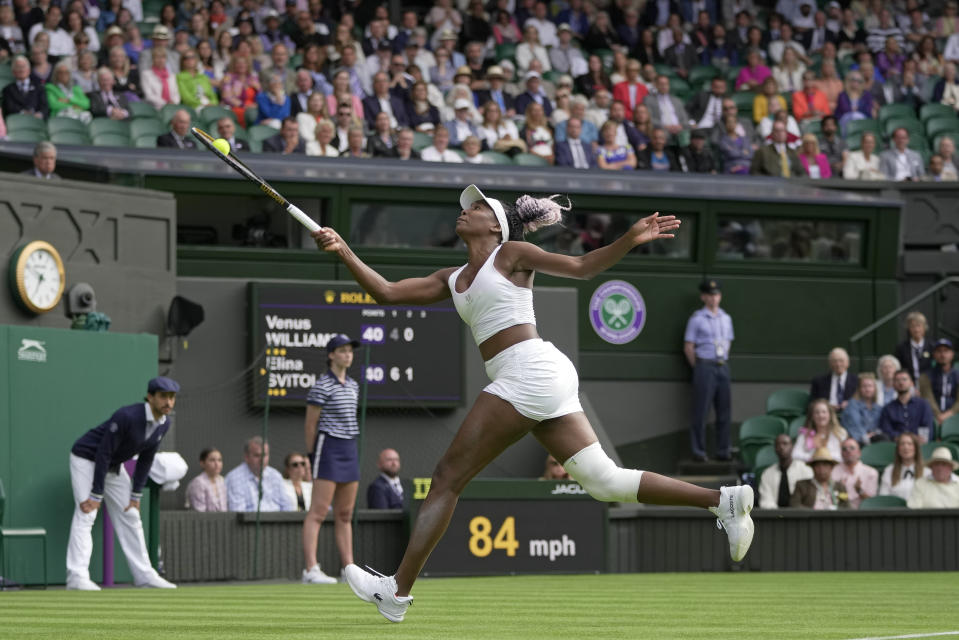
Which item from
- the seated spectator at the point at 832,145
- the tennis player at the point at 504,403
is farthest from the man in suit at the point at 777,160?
the tennis player at the point at 504,403

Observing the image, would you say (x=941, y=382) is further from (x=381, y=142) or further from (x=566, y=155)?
(x=381, y=142)

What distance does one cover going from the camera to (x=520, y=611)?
8.48 meters

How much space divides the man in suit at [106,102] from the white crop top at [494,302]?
40.2ft

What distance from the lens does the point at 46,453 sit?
13.4 meters

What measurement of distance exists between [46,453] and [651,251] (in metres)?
8.84

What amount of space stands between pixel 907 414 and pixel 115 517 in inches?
352

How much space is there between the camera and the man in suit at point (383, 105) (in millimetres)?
20109

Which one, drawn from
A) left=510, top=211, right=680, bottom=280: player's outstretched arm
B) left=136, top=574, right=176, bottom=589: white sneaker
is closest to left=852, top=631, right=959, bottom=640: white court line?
left=510, top=211, right=680, bottom=280: player's outstretched arm

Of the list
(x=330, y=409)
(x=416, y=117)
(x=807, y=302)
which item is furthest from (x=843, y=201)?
(x=330, y=409)

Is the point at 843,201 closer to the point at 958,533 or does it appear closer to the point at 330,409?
the point at 958,533

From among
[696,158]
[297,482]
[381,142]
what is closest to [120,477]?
[297,482]

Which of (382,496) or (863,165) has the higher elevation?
(863,165)

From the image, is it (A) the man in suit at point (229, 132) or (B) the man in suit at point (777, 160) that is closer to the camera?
(A) the man in suit at point (229, 132)

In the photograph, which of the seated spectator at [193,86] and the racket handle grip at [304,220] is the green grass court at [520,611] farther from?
the seated spectator at [193,86]
